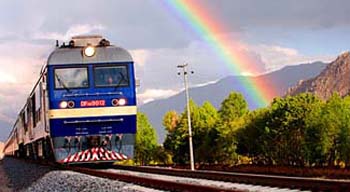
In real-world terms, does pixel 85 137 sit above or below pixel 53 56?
below

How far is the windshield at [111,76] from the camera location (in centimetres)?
2416

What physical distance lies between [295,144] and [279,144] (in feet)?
6.48

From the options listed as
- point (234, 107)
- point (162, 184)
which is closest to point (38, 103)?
point (162, 184)

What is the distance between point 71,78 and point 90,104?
4.46ft

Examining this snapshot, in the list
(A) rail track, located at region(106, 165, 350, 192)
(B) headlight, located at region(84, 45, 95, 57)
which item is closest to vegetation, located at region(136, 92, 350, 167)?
(A) rail track, located at region(106, 165, 350, 192)

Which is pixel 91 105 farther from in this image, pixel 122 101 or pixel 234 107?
pixel 234 107

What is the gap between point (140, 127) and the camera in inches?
3848

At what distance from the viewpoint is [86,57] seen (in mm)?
24531

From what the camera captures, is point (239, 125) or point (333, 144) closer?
point (333, 144)

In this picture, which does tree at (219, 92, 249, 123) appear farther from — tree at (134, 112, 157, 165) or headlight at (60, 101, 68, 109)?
Result: headlight at (60, 101, 68, 109)

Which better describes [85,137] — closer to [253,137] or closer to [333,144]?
[333,144]

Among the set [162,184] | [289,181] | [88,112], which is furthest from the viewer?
[88,112]

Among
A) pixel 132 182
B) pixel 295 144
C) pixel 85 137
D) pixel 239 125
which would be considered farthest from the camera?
pixel 239 125

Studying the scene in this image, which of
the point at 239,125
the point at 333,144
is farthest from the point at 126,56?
the point at 239,125
